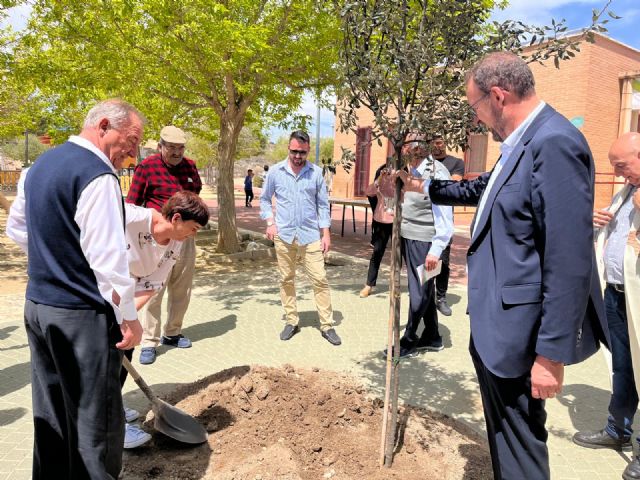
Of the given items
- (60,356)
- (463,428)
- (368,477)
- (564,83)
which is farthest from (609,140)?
(60,356)

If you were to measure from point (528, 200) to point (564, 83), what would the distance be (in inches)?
581

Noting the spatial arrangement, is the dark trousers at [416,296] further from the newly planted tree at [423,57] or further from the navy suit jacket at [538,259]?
the navy suit jacket at [538,259]

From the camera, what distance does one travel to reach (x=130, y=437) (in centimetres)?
306

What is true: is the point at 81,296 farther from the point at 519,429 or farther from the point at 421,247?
the point at 421,247

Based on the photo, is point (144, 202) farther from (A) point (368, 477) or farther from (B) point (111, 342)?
(A) point (368, 477)

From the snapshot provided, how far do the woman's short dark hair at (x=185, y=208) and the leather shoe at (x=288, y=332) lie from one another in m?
2.63

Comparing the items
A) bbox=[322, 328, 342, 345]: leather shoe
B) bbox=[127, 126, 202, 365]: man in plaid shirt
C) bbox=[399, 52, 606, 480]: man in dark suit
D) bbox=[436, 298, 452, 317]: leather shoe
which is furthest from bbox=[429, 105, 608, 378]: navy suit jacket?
bbox=[436, 298, 452, 317]: leather shoe

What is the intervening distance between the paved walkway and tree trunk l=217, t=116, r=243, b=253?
2954 millimetres

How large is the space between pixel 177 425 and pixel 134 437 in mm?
298

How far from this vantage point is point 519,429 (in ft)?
6.42

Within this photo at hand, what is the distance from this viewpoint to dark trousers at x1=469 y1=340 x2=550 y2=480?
76.6 inches

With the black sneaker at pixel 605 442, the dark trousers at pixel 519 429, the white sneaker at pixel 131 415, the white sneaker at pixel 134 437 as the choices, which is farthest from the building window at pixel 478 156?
the dark trousers at pixel 519 429

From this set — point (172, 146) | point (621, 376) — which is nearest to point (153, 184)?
point (172, 146)

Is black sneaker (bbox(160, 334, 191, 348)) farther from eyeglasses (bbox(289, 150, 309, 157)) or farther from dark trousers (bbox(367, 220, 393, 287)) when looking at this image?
dark trousers (bbox(367, 220, 393, 287))
